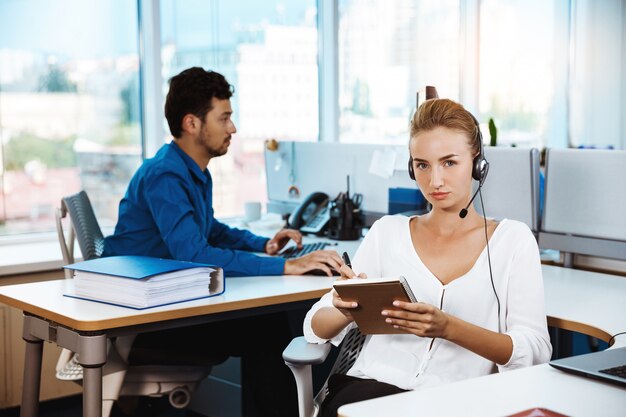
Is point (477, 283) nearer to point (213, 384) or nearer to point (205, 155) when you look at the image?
point (205, 155)

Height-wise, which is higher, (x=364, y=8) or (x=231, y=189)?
(x=364, y=8)

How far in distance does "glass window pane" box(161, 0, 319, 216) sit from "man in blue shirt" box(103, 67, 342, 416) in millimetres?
1509

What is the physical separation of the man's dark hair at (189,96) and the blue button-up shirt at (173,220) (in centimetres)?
11

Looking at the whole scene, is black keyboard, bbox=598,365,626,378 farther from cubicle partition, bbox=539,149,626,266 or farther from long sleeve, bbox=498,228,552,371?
cubicle partition, bbox=539,149,626,266

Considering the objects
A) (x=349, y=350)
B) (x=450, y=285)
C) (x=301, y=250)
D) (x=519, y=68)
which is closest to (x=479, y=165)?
(x=450, y=285)

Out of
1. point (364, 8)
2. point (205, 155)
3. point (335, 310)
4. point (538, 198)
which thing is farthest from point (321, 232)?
point (364, 8)

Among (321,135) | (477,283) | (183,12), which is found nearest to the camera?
(477,283)

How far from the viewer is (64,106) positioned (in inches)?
153

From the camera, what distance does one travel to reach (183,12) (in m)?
4.24

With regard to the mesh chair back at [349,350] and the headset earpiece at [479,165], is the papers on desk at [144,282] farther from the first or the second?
the headset earpiece at [479,165]

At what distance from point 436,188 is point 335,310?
0.37 meters

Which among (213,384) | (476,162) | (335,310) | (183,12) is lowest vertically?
(213,384)

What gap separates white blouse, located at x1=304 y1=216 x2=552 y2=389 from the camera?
1.74 m

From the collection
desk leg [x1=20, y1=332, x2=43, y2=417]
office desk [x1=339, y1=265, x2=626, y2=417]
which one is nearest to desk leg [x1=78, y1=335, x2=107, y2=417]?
desk leg [x1=20, y1=332, x2=43, y2=417]
